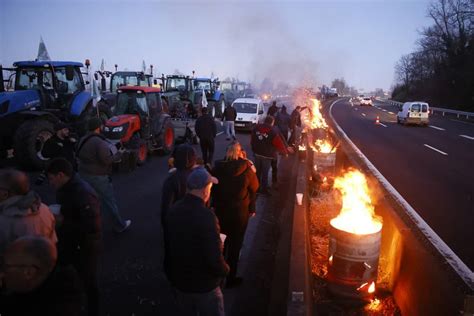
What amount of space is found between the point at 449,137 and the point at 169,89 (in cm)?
1685

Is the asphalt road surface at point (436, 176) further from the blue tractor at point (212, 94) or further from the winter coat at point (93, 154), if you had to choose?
the blue tractor at point (212, 94)

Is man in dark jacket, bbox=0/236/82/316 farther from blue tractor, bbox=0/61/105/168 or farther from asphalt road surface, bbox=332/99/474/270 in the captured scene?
blue tractor, bbox=0/61/105/168

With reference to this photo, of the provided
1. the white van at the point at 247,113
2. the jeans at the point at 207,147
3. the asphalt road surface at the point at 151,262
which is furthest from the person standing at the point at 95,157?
the white van at the point at 247,113

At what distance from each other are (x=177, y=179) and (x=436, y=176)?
9.92 meters

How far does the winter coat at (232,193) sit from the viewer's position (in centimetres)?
486

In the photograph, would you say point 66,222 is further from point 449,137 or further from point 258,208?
point 449,137

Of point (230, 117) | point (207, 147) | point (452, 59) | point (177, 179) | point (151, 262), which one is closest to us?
point (177, 179)

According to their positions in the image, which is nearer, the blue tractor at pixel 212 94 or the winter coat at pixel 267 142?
the winter coat at pixel 267 142

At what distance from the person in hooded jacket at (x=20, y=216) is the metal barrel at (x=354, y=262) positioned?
315cm

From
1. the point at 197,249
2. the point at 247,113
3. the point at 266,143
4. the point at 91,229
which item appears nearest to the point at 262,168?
the point at 266,143

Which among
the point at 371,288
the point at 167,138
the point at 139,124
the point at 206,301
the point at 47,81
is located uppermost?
the point at 47,81

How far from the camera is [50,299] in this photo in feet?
7.68

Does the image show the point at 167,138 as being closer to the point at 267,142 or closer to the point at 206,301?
the point at 267,142

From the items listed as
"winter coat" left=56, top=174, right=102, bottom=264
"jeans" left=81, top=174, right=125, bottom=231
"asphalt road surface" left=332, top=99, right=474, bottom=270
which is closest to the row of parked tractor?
"jeans" left=81, top=174, right=125, bottom=231
